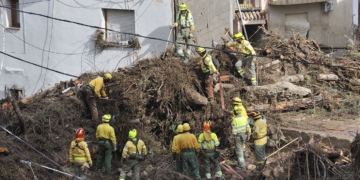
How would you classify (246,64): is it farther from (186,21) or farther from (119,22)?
(119,22)

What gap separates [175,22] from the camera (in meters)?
20.9

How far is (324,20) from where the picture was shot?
23.5 m

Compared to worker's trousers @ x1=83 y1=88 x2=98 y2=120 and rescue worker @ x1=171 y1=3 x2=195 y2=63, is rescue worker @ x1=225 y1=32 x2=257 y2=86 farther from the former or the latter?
worker's trousers @ x1=83 y1=88 x2=98 y2=120

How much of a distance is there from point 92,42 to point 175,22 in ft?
10.1

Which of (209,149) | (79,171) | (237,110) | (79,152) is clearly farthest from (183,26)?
(79,171)

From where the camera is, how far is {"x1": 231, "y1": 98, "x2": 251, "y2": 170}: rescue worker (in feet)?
48.5

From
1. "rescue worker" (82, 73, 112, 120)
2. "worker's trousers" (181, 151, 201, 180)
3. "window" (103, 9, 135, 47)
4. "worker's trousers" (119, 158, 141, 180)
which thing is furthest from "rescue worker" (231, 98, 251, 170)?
"window" (103, 9, 135, 47)

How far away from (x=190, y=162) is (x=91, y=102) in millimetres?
4316

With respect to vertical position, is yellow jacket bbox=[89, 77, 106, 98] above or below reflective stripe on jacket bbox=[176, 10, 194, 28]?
below

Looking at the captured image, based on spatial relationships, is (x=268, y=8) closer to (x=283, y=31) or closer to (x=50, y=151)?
(x=283, y=31)

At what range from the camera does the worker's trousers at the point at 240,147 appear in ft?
48.9

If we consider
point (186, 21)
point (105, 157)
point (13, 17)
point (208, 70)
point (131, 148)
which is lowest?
Answer: point (105, 157)

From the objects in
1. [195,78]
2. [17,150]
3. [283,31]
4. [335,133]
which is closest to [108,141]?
[17,150]

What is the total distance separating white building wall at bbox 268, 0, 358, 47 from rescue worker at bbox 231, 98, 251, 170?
337 inches
